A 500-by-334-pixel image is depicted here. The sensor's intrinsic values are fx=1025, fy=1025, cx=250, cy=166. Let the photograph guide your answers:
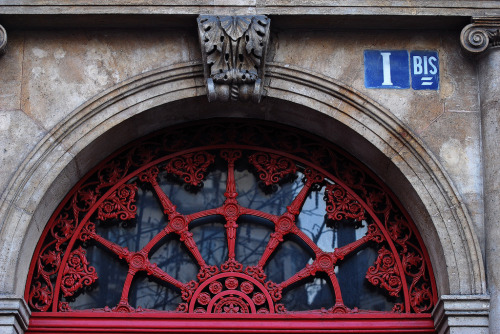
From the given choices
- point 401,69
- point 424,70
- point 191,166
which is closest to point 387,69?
point 401,69

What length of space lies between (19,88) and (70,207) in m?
1.14

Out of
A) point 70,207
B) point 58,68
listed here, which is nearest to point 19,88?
point 58,68

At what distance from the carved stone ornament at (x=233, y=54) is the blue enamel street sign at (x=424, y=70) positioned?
1.34 meters

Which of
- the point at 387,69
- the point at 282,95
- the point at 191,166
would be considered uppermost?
the point at 387,69

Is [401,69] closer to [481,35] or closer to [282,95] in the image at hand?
[481,35]

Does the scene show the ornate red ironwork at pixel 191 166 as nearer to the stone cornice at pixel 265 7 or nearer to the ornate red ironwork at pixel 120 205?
the ornate red ironwork at pixel 120 205

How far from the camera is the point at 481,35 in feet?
28.6

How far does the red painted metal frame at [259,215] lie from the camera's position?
28.8 ft

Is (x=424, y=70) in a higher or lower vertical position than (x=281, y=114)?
higher

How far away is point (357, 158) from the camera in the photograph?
9.21m

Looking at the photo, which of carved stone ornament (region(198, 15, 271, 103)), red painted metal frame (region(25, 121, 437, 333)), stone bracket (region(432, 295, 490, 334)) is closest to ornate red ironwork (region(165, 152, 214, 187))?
red painted metal frame (region(25, 121, 437, 333))

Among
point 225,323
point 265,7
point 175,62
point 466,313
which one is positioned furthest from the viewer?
point 175,62

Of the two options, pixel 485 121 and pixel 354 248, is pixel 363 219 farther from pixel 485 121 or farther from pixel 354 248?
pixel 485 121

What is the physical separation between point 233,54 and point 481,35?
2.11 metres
